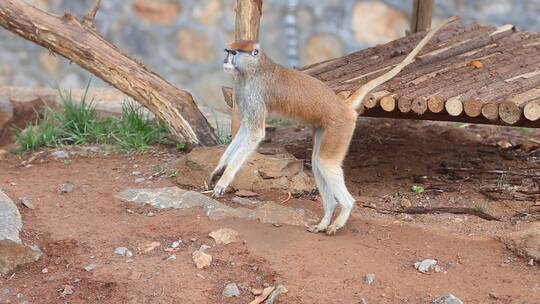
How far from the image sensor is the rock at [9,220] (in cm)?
425

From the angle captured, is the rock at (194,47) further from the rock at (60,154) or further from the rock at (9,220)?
the rock at (9,220)

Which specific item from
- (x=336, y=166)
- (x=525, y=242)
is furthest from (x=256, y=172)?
(x=525, y=242)

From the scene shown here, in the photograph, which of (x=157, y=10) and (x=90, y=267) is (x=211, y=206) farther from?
(x=157, y=10)

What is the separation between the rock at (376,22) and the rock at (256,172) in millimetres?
2682

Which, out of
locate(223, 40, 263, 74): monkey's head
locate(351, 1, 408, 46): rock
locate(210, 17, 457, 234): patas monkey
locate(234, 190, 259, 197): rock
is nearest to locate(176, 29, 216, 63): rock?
locate(351, 1, 408, 46): rock

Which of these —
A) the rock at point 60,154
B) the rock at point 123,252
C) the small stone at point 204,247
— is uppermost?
the rock at point 60,154

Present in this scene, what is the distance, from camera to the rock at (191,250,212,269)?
4.17 meters

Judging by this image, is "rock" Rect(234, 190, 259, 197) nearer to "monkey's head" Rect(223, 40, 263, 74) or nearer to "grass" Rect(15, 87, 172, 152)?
"monkey's head" Rect(223, 40, 263, 74)

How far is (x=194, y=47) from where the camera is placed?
7977 millimetres

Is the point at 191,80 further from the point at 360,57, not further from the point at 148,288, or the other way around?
the point at 148,288

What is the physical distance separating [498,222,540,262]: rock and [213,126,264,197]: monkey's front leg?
1428mm

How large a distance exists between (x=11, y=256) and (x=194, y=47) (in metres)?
4.10

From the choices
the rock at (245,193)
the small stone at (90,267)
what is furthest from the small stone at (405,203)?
the small stone at (90,267)

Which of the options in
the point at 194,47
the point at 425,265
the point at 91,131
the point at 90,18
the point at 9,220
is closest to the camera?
the point at 425,265
